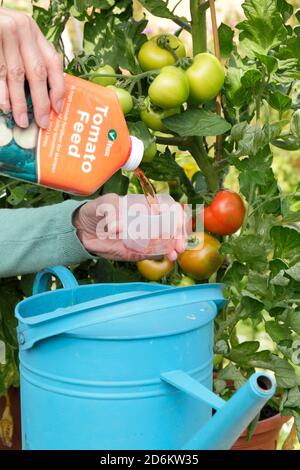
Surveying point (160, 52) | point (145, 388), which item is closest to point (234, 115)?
point (160, 52)

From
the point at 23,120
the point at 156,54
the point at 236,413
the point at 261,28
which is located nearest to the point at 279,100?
the point at 261,28

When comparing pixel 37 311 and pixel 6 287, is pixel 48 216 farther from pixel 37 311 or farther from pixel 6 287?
pixel 6 287

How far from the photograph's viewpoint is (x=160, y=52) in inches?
51.8

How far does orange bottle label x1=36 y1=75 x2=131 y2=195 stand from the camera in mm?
1118

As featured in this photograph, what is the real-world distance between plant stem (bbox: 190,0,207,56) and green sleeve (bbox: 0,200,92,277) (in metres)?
0.35

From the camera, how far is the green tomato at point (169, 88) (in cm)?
121

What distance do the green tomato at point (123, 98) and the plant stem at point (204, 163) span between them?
0.19m

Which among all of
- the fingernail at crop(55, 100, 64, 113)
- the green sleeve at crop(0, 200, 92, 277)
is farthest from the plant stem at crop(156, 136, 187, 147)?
the fingernail at crop(55, 100, 64, 113)

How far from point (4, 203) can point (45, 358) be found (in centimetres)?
51

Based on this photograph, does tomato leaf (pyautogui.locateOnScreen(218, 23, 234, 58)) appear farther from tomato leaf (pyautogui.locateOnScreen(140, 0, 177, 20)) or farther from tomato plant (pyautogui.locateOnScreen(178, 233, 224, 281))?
tomato plant (pyautogui.locateOnScreen(178, 233, 224, 281))

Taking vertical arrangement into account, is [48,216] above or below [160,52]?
below

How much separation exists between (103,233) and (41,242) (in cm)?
10

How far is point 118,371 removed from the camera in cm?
105

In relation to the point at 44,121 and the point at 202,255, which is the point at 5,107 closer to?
the point at 44,121
